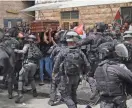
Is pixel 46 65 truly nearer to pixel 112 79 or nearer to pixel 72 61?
pixel 72 61

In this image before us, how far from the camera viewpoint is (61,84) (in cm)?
700

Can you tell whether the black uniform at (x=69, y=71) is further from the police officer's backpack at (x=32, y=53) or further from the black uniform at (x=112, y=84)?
the police officer's backpack at (x=32, y=53)

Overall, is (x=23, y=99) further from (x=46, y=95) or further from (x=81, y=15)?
(x=81, y=15)

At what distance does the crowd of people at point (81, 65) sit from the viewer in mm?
5242

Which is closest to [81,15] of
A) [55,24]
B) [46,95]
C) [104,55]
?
[55,24]

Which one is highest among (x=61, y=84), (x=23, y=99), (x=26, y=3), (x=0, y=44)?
(x=26, y=3)

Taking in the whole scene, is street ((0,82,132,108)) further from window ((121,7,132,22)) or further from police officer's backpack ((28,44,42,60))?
window ((121,7,132,22))

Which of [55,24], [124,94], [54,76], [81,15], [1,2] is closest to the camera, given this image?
[124,94]

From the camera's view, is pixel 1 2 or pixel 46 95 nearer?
pixel 46 95

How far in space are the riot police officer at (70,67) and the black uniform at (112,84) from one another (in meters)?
1.59

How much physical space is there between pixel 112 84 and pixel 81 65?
2.03m

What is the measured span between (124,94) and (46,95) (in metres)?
5.07

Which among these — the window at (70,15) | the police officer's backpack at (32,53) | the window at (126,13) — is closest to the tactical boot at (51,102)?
the police officer's backpack at (32,53)

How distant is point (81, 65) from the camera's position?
721 centimetres
